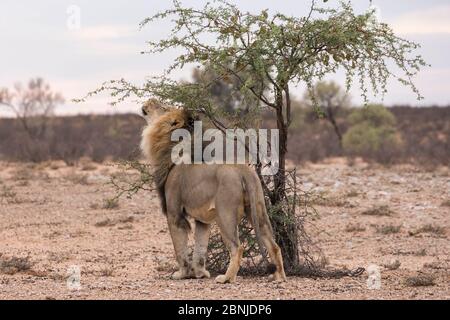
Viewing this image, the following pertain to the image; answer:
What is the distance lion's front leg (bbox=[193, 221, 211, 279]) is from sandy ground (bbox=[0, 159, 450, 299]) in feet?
1.35

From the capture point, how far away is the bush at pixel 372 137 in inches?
1275

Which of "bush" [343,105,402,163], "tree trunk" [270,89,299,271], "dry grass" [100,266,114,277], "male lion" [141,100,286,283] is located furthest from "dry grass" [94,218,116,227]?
"bush" [343,105,402,163]

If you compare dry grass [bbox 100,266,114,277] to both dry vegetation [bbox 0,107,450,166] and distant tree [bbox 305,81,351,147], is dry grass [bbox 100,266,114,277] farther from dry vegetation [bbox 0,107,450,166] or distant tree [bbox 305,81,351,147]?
distant tree [bbox 305,81,351,147]

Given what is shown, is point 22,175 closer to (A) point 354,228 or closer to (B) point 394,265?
(A) point 354,228

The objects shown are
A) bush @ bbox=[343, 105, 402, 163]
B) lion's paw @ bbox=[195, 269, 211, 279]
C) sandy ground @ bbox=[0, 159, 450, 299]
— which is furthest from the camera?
bush @ bbox=[343, 105, 402, 163]

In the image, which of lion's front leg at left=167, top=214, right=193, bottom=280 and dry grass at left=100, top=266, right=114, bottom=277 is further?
dry grass at left=100, top=266, right=114, bottom=277

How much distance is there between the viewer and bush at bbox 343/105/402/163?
32375 mm

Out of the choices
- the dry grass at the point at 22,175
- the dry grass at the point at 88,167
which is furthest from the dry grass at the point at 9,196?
the dry grass at the point at 88,167

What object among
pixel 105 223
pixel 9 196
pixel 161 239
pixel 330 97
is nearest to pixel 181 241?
pixel 161 239

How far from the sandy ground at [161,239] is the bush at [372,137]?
5.33 m

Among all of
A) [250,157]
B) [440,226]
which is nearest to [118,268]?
[250,157]

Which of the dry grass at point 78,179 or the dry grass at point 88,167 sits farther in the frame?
the dry grass at point 88,167

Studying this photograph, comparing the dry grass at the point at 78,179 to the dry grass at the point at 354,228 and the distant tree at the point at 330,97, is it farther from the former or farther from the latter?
the distant tree at the point at 330,97
